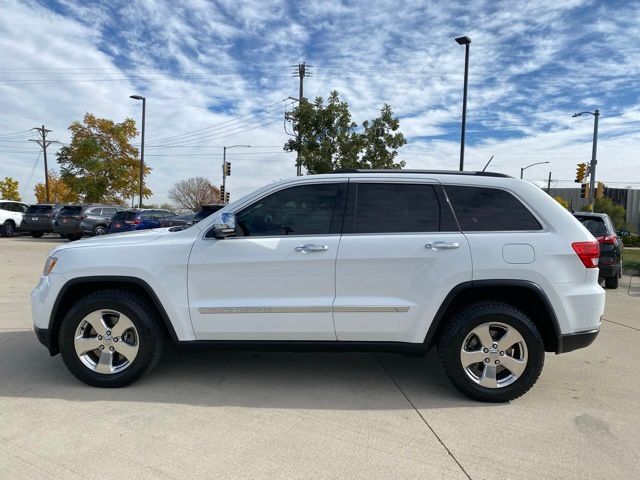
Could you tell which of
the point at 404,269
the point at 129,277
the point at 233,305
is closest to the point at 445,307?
the point at 404,269

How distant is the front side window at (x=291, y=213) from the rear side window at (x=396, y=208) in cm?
24

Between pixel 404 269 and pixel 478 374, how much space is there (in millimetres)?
1034

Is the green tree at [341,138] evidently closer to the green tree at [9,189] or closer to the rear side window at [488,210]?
the rear side window at [488,210]

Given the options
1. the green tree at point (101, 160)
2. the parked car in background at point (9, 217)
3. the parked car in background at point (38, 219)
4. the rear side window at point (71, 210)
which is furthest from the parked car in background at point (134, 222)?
the green tree at point (101, 160)

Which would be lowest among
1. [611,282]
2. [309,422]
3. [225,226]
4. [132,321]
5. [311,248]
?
[309,422]

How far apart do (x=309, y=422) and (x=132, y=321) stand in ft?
5.28

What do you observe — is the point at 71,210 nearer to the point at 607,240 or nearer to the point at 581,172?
the point at 607,240

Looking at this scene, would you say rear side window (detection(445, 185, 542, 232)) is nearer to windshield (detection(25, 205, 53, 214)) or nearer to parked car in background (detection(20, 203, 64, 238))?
parked car in background (detection(20, 203, 64, 238))

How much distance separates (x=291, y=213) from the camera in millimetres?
3943

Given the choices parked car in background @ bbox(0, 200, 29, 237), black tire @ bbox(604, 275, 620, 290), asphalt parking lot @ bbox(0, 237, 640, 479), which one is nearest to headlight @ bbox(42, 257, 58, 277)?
asphalt parking lot @ bbox(0, 237, 640, 479)

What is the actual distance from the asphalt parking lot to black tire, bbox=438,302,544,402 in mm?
128

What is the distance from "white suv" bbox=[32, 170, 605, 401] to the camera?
3.74 meters

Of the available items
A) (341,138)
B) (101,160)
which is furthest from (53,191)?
(341,138)

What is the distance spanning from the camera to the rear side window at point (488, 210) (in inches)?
151
